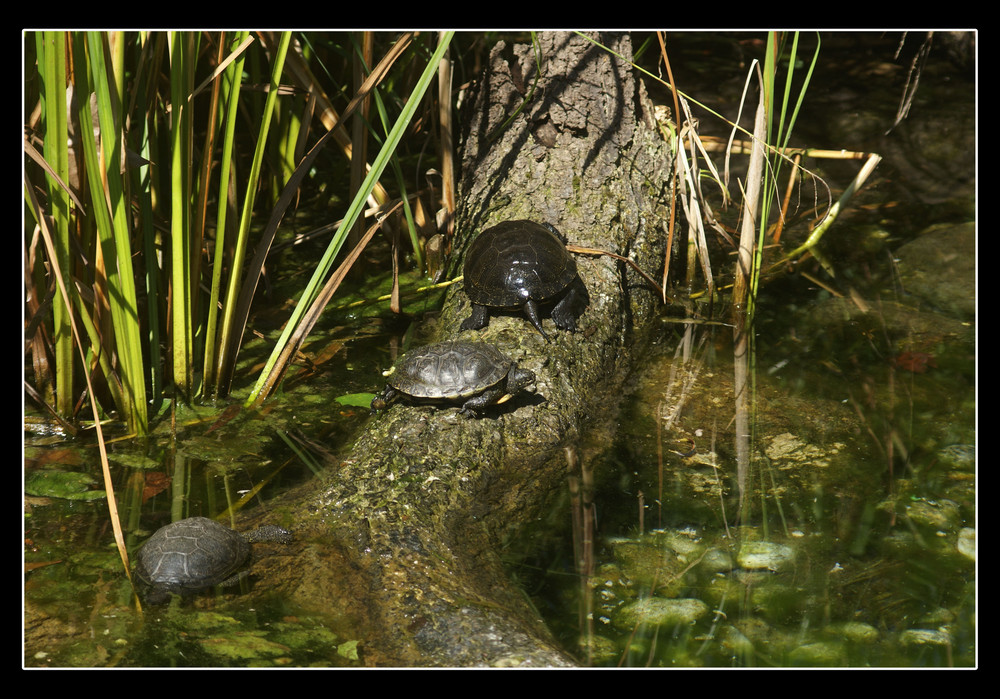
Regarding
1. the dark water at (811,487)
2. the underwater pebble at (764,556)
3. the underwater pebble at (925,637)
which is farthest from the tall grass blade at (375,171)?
the underwater pebble at (925,637)

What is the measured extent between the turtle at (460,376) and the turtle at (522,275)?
0.38 m

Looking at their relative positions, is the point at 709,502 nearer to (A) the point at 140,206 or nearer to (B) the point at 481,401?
(B) the point at 481,401

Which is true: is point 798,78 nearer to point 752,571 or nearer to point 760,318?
point 760,318

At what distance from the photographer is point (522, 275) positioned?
348 cm

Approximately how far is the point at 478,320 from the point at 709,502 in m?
1.31

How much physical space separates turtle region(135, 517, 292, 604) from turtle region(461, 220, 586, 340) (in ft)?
4.94

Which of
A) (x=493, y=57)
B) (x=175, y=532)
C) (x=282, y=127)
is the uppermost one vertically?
(x=493, y=57)

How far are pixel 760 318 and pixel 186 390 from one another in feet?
9.70

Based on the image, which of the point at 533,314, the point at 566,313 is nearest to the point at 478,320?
the point at 533,314

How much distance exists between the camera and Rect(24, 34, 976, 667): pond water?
241 centimetres

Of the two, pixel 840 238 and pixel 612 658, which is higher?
pixel 840 238

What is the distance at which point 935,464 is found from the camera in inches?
129

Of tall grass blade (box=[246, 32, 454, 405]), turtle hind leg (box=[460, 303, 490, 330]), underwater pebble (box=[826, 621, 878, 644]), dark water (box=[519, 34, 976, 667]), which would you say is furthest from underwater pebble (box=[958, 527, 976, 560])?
tall grass blade (box=[246, 32, 454, 405])

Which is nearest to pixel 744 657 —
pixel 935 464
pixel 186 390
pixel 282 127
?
pixel 935 464
